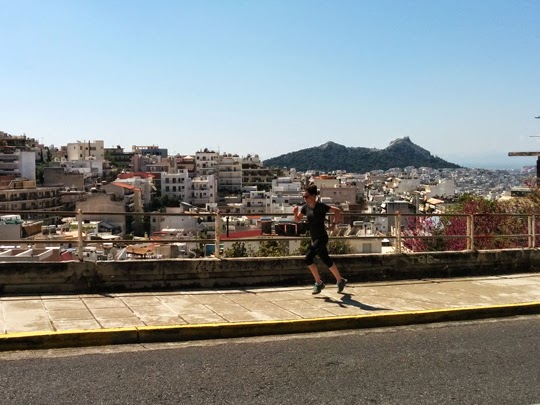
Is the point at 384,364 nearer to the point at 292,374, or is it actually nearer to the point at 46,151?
the point at 292,374

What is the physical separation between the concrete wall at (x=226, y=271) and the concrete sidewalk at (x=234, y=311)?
0.28m

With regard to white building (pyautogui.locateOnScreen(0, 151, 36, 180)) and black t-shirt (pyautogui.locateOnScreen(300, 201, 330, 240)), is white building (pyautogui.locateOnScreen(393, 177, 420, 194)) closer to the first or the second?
white building (pyautogui.locateOnScreen(0, 151, 36, 180))

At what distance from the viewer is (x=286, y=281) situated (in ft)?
33.7

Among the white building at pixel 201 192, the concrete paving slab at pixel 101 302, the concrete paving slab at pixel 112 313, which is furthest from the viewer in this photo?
the white building at pixel 201 192

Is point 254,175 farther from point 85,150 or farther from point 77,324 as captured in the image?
point 77,324

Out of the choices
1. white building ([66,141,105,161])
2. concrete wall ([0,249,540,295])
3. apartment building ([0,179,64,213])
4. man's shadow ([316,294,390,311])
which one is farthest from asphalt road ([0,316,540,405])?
white building ([66,141,105,161])

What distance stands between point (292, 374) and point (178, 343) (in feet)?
5.38

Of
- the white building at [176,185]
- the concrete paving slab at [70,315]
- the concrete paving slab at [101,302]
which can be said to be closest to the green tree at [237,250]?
the concrete paving slab at [101,302]

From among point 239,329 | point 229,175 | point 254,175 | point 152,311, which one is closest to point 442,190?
point 254,175

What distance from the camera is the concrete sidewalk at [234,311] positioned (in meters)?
6.83

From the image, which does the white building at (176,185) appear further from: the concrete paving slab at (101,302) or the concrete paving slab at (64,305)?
the concrete paving slab at (64,305)

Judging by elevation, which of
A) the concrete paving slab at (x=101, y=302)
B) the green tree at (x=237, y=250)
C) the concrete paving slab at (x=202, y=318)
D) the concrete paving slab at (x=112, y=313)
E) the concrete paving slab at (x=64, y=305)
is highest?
the green tree at (x=237, y=250)

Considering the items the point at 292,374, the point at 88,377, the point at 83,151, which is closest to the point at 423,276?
the point at 292,374

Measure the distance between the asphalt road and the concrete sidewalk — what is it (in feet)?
0.70
